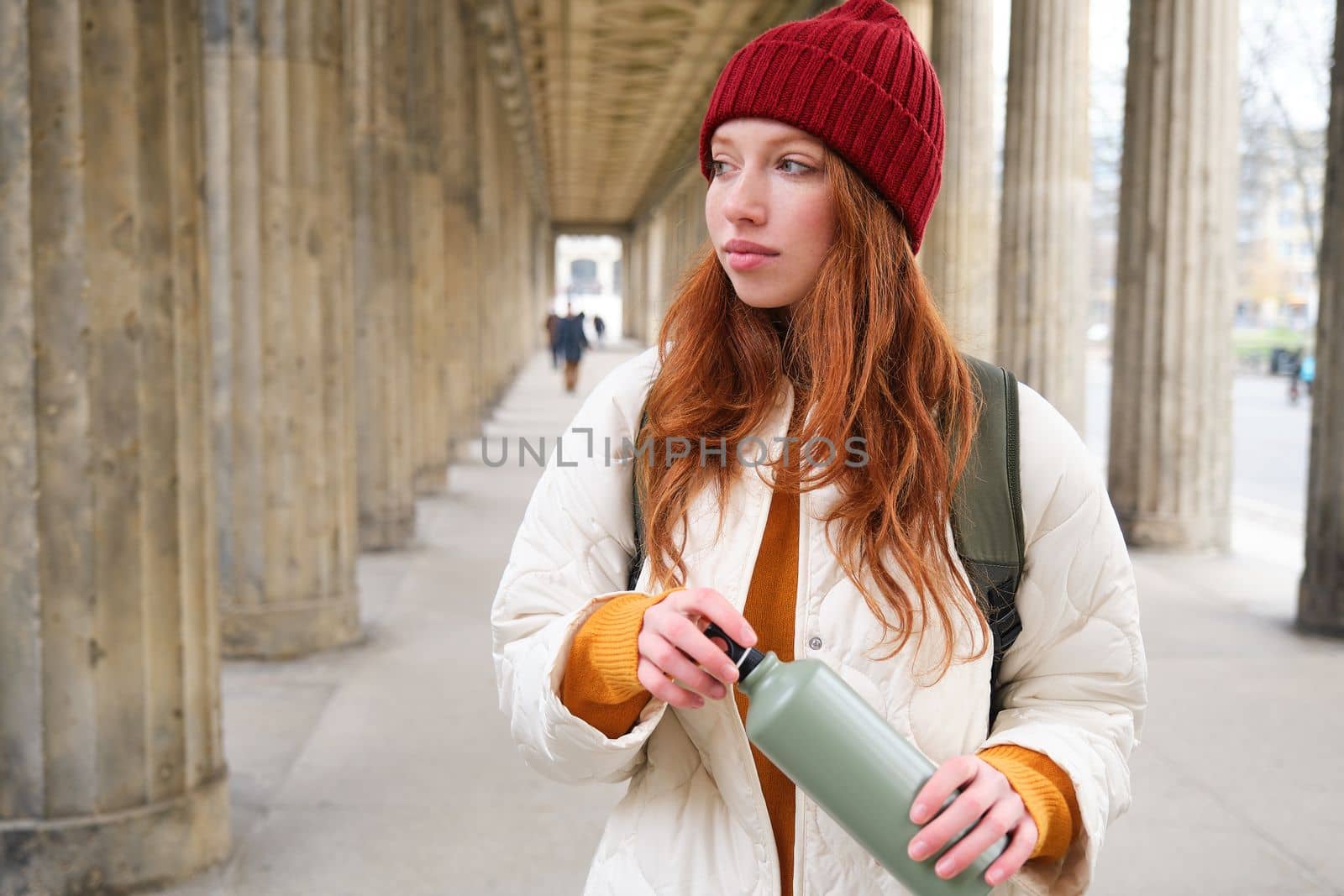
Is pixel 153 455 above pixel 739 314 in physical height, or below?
below

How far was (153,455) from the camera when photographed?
13.8ft

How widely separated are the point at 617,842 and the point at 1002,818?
1.82 feet

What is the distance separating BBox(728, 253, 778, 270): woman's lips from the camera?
1.80 m

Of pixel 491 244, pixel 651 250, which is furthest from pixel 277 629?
pixel 651 250

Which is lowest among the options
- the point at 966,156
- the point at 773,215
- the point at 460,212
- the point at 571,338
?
the point at 571,338

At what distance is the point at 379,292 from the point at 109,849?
764 cm

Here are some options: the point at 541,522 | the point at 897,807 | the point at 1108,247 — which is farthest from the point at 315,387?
the point at 1108,247

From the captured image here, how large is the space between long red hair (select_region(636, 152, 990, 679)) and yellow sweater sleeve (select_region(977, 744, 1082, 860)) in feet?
0.45

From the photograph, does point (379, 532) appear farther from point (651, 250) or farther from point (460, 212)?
point (651, 250)

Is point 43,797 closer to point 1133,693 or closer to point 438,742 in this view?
point 438,742

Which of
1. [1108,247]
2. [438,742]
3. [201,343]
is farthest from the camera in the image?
[1108,247]

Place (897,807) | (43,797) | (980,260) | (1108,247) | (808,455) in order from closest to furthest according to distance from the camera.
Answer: (897,807)
(808,455)
(43,797)
(980,260)
(1108,247)

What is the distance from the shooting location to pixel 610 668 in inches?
63.9

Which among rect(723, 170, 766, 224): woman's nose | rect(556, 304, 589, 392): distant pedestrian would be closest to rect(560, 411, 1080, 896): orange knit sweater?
rect(723, 170, 766, 224): woman's nose
